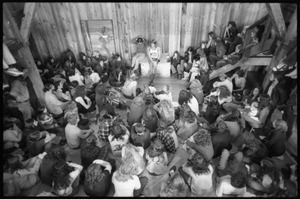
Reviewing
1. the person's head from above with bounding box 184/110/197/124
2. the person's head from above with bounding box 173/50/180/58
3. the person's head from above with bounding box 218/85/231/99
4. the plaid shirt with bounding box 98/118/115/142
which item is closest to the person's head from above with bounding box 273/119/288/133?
the person's head from above with bounding box 184/110/197/124

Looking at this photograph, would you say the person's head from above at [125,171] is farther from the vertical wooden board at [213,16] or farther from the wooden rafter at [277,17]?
the vertical wooden board at [213,16]

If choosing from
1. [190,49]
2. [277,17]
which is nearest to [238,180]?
[277,17]

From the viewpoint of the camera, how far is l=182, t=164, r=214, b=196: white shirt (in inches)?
180

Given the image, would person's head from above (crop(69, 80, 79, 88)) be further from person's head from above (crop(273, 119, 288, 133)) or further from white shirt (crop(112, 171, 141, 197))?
person's head from above (crop(273, 119, 288, 133))

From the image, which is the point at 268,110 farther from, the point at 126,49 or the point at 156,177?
the point at 126,49

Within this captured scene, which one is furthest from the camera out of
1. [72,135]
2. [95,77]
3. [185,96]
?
[95,77]

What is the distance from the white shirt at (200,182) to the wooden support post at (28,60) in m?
5.28

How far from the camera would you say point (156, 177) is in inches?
213

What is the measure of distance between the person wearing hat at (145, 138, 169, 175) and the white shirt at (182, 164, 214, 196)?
1.78 ft

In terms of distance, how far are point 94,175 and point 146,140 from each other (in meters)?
1.67

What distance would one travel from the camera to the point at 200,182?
462 centimetres

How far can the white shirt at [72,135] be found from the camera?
5793mm

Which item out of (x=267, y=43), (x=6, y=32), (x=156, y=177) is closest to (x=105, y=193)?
A: (x=156, y=177)

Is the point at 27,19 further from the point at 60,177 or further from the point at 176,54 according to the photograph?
the point at 176,54
